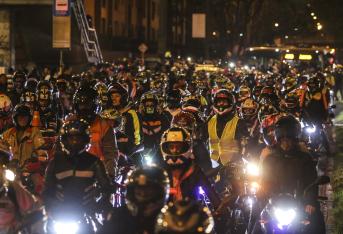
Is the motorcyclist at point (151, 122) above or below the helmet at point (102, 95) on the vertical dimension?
below

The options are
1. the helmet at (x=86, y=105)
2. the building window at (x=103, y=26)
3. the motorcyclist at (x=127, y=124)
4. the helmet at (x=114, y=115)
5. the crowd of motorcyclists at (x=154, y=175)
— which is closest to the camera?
the crowd of motorcyclists at (x=154, y=175)

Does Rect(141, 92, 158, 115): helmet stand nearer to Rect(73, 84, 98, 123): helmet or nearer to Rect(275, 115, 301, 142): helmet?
Rect(73, 84, 98, 123): helmet

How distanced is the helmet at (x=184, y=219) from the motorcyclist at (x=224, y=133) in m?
5.67

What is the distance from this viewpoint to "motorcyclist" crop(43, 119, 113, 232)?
7363mm

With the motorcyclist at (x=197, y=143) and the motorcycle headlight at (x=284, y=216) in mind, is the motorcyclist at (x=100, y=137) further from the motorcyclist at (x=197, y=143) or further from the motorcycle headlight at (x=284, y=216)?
the motorcycle headlight at (x=284, y=216)

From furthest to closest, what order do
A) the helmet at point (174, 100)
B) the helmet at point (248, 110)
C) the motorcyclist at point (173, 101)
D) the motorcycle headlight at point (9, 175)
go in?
the helmet at point (174, 100) < the motorcyclist at point (173, 101) < the helmet at point (248, 110) < the motorcycle headlight at point (9, 175)

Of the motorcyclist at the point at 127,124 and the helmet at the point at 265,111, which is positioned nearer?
the motorcyclist at the point at 127,124

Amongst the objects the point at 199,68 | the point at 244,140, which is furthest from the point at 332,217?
the point at 199,68

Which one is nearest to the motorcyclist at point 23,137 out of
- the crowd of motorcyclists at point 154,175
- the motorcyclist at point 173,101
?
the crowd of motorcyclists at point 154,175

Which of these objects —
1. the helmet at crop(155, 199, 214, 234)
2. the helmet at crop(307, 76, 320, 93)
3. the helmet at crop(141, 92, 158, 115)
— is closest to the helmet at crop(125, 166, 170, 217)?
the helmet at crop(155, 199, 214, 234)

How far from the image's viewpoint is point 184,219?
4832mm

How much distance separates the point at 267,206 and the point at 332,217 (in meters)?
4.85

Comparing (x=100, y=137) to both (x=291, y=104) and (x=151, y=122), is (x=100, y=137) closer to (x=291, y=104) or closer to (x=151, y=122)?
(x=151, y=122)

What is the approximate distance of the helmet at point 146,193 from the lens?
18.1ft
